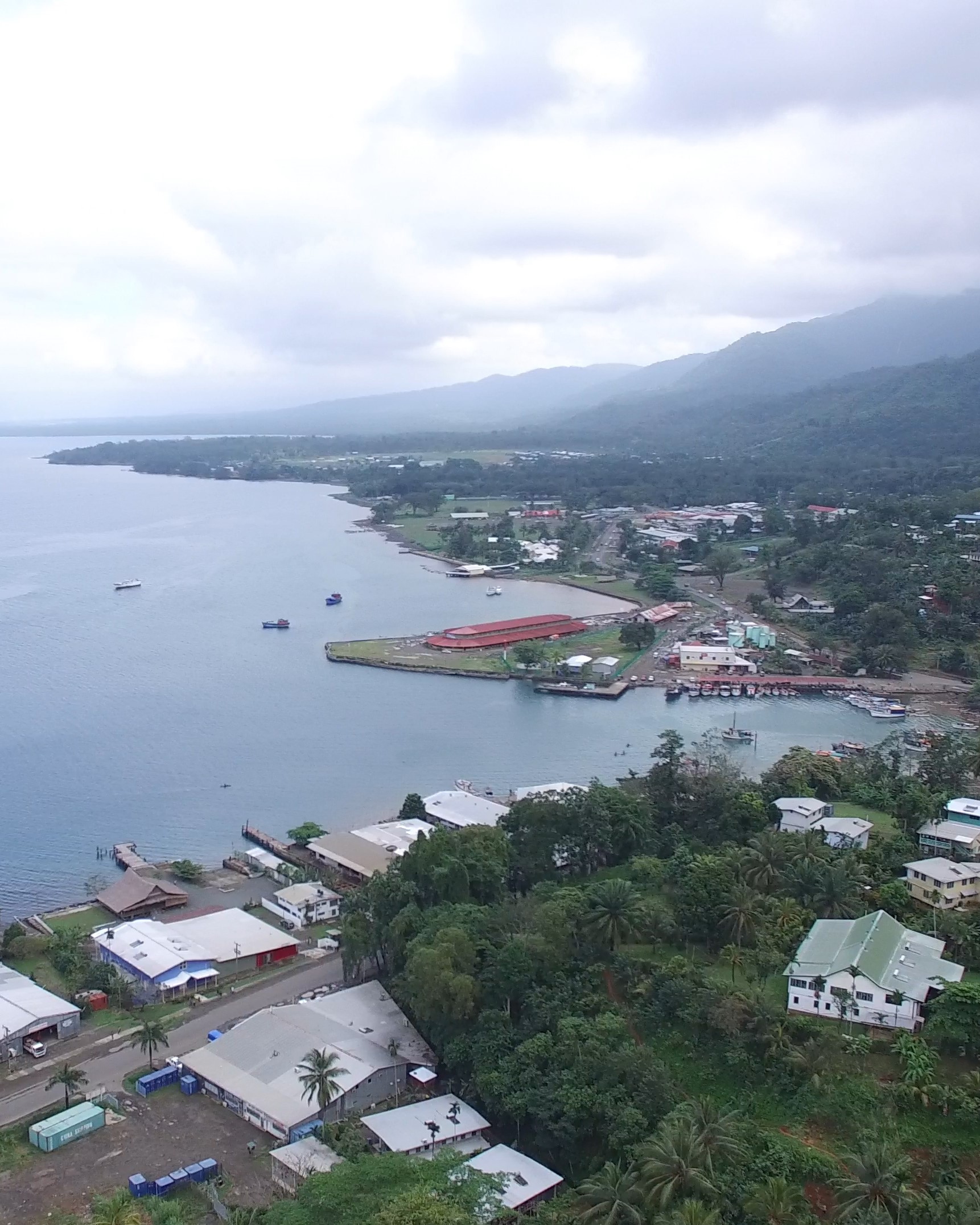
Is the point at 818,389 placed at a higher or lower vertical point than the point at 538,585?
higher

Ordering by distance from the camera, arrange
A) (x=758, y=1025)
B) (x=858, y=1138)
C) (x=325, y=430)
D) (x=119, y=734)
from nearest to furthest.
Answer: (x=858, y=1138)
(x=758, y=1025)
(x=119, y=734)
(x=325, y=430)

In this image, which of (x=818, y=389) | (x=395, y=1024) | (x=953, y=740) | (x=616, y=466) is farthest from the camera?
(x=818, y=389)

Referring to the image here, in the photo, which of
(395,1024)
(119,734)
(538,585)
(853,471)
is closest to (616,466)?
(853,471)

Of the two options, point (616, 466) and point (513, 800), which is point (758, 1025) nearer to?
point (513, 800)

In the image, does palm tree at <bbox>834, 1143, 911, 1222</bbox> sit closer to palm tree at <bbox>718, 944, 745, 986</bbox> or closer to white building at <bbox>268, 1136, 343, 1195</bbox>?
palm tree at <bbox>718, 944, 745, 986</bbox>

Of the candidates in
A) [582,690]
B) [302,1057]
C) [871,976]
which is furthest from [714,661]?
[302,1057]

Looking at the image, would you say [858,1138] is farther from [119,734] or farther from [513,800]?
[119,734]

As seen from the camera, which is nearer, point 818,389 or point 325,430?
point 818,389

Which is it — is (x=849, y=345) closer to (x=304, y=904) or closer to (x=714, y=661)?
(x=714, y=661)

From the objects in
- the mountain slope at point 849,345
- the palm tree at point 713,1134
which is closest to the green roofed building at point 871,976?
the palm tree at point 713,1134
